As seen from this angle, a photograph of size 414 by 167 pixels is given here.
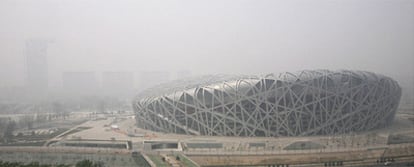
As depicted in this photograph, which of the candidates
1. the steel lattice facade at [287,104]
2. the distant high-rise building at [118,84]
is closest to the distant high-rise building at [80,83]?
the distant high-rise building at [118,84]

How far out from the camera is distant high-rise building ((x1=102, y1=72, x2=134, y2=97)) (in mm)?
107294

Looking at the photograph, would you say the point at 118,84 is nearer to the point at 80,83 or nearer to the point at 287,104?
the point at 80,83

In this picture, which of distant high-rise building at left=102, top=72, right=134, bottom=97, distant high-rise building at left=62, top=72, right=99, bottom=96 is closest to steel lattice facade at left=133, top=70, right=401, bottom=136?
distant high-rise building at left=62, top=72, right=99, bottom=96

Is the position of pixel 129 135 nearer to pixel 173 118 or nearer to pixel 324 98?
pixel 173 118

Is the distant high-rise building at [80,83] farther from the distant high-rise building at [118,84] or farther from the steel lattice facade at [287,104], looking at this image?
the steel lattice facade at [287,104]

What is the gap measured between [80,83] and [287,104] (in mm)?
72983

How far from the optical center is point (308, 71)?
2056 inches

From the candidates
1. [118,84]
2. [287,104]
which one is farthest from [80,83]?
[287,104]

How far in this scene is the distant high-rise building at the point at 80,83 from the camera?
9712 cm

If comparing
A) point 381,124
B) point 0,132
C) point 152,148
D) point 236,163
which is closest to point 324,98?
point 381,124

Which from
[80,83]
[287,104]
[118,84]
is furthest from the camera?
[118,84]

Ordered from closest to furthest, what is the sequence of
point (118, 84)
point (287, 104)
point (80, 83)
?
point (287, 104) → point (80, 83) → point (118, 84)

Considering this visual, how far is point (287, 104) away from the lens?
49.3 meters

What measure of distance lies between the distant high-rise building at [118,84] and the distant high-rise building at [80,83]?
3.04 m
